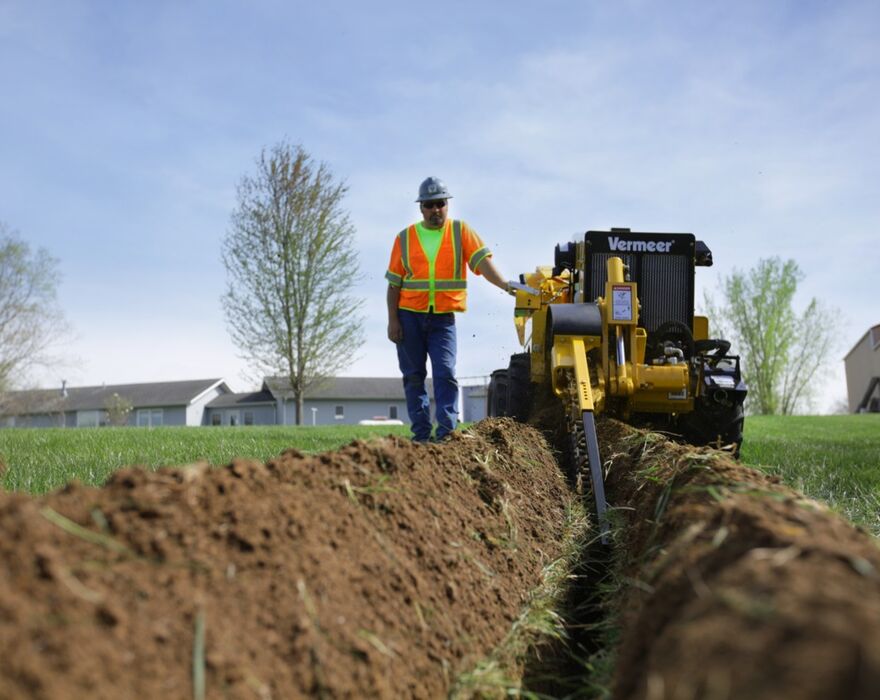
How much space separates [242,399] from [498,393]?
4722 centimetres

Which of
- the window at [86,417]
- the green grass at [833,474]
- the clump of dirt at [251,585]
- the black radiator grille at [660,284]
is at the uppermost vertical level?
the black radiator grille at [660,284]

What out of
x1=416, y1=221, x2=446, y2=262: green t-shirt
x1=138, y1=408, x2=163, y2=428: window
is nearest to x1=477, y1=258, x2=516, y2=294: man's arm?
x1=416, y1=221, x2=446, y2=262: green t-shirt

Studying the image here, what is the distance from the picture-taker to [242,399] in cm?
5453

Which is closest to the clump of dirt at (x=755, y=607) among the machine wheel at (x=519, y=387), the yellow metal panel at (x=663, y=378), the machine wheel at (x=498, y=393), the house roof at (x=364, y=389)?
the yellow metal panel at (x=663, y=378)

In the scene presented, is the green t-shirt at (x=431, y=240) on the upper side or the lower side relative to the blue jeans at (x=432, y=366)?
upper

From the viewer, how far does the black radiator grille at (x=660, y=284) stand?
788 centimetres

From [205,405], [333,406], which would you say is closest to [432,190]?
[333,406]

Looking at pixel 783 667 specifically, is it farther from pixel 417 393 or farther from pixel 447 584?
pixel 417 393

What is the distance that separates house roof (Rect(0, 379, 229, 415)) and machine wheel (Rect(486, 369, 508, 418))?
45.9m

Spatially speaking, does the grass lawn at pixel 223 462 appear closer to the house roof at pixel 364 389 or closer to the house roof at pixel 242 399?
the house roof at pixel 364 389

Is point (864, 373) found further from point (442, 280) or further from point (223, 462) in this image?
point (223, 462)

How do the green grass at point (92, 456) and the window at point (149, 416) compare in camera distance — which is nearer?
the green grass at point (92, 456)

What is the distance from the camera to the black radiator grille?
310 inches

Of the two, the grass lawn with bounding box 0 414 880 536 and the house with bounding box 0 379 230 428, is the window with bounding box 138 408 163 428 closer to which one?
the house with bounding box 0 379 230 428
